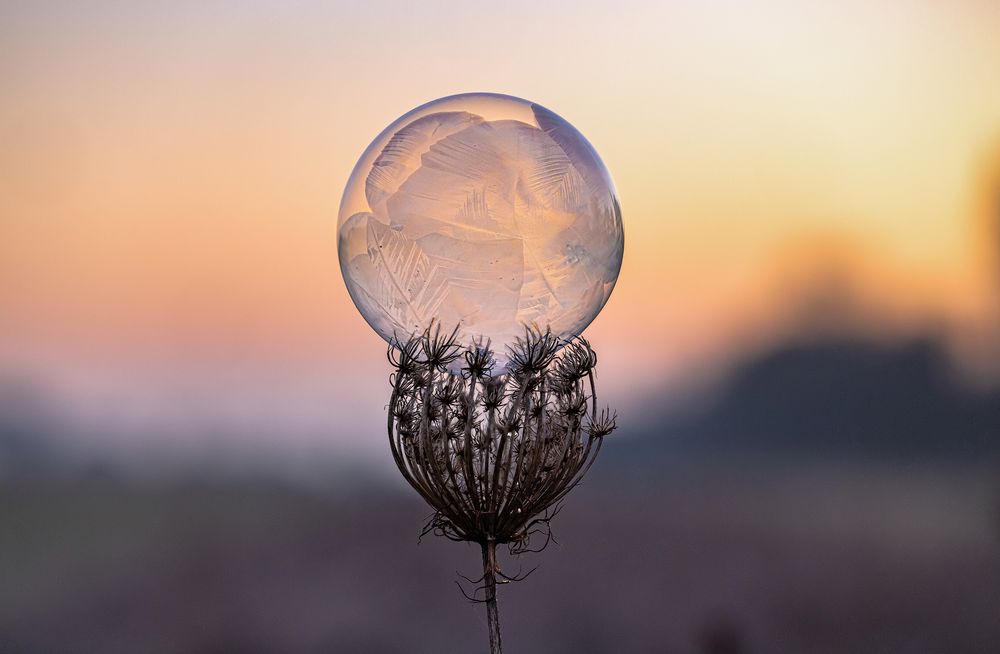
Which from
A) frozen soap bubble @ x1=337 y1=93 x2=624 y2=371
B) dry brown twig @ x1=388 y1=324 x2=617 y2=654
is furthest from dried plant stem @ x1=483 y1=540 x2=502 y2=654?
frozen soap bubble @ x1=337 y1=93 x2=624 y2=371

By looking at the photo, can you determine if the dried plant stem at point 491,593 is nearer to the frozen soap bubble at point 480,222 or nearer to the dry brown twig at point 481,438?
the dry brown twig at point 481,438

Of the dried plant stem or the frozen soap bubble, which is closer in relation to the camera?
the frozen soap bubble

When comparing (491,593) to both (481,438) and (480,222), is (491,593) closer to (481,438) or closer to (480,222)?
(481,438)

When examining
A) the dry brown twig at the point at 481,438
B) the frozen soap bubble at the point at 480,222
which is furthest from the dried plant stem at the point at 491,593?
the frozen soap bubble at the point at 480,222

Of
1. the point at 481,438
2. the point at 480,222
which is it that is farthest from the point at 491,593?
the point at 480,222

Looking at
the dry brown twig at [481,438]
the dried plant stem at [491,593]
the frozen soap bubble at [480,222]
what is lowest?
the dried plant stem at [491,593]

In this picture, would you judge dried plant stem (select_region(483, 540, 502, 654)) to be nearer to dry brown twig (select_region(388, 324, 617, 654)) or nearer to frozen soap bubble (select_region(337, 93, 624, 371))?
dry brown twig (select_region(388, 324, 617, 654))
